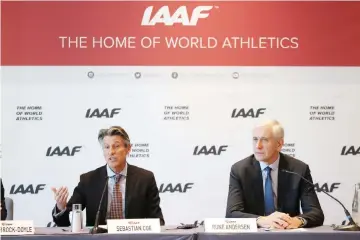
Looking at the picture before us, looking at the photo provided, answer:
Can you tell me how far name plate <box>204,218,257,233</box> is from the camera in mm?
3451

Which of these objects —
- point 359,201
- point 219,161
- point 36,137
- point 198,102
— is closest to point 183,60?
point 198,102

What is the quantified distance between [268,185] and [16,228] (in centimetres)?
172

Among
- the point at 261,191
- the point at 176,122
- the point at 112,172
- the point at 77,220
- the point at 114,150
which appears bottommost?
the point at 77,220

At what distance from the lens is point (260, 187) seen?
14.0 feet

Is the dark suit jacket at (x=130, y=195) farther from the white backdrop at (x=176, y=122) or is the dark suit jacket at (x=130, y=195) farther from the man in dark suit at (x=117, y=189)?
the white backdrop at (x=176, y=122)

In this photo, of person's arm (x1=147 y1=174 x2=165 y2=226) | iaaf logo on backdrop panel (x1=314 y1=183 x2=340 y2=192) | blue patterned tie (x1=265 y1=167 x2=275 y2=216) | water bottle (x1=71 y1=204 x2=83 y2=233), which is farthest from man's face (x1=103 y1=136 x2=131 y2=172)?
iaaf logo on backdrop panel (x1=314 y1=183 x2=340 y2=192)

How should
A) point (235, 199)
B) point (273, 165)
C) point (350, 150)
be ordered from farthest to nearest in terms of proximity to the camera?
point (350, 150)
point (273, 165)
point (235, 199)

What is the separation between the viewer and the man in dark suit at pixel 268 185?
421cm

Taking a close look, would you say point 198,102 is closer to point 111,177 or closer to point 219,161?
point 219,161

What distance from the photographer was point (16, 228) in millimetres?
3477

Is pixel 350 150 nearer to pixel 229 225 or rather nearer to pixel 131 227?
pixel 229 225

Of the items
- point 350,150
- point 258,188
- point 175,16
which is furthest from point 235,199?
point 175,16

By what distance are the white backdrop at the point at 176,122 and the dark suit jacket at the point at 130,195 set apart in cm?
103

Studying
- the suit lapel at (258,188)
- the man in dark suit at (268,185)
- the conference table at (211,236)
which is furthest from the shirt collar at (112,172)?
the conference table at (211,236)
